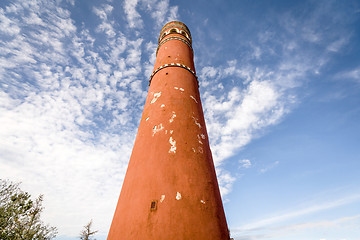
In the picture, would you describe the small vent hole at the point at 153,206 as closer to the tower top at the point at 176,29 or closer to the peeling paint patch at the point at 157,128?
the peeling paint patch at the point at 157,128

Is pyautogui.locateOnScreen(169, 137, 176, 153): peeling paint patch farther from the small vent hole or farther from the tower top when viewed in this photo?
the tower top

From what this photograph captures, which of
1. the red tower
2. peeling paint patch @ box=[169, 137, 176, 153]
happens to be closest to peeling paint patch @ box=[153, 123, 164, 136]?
the red tower

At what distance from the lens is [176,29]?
9.26 m

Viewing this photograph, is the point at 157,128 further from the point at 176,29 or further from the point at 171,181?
the point at 176,29

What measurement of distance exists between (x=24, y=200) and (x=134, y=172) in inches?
667

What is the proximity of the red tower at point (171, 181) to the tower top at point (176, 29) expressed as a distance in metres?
4.90

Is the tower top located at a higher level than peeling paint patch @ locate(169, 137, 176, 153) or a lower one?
higher

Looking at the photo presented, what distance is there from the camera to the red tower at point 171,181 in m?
3.11

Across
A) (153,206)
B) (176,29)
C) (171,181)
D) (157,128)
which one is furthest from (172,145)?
(176,29)

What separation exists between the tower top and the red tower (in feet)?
16.1

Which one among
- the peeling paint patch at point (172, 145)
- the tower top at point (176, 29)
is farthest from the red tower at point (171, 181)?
the tower top at point (176, 29)

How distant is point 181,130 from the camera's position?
4.51m

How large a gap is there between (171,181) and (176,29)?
8403 millimetres

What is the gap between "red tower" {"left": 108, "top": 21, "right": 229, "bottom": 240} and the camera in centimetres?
311
